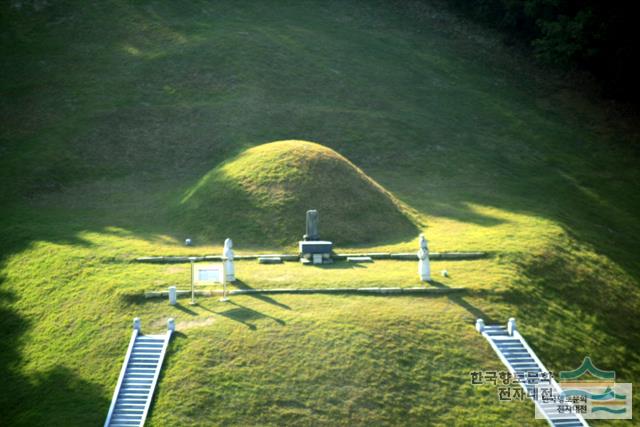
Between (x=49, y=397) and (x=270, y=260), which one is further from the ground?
(x=270, y=260)

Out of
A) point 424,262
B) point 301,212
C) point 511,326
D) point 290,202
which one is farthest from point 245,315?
point 511,326

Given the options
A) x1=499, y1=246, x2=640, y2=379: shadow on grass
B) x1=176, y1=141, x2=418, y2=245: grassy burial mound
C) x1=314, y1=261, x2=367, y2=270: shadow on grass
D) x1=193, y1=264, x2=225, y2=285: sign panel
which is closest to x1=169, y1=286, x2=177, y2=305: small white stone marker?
x1=193, y1=264, x2=225, y2=285: sign panel

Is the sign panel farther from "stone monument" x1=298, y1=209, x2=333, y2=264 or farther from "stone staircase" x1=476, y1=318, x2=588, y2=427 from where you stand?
"stone staircase" x1=476, y1=318, x2=588, y2=427

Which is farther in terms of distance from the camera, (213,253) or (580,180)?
(580,180)

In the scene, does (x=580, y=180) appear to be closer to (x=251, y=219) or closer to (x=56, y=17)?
(x=251, y=219)

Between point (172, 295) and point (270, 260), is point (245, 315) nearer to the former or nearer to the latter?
point (172, 295)

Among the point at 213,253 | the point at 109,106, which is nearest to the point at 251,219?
the point at 213,253

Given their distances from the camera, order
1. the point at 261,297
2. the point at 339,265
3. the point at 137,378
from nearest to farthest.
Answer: the point at 137,378, the point at 261,297, the point at 339,265
